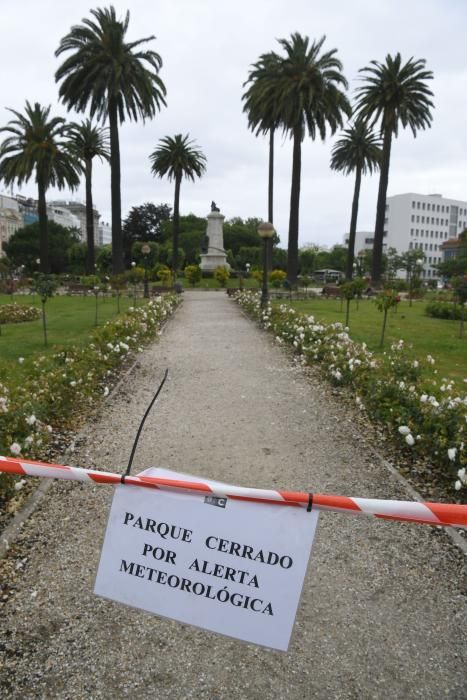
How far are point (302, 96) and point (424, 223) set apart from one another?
10195cm

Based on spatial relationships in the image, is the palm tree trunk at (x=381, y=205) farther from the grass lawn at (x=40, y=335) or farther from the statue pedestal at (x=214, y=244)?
the grass lawn at (x=40, y=335)

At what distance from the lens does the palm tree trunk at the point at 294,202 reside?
3250 centimetres

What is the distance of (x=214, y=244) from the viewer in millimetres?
43094

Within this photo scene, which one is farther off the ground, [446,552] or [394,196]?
[394,196]

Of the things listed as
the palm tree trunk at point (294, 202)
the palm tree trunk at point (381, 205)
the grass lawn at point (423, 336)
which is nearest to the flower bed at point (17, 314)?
the grass lawn at point (423, 336)

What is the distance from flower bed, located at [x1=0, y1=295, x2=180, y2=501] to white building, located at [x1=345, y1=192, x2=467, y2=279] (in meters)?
117

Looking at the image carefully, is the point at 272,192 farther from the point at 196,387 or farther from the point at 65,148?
the point at 196,387

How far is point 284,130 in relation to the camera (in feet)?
115

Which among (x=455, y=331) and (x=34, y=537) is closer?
(x=34, y=537)

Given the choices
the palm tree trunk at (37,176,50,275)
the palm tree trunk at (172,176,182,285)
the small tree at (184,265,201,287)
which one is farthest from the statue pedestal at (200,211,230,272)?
the palm tree trunk at (37,176,50,275)

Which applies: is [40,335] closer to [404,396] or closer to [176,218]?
[404,396]

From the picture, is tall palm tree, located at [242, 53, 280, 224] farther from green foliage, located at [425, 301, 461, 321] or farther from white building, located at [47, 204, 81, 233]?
white building, located at [47, 204, 81, 233]

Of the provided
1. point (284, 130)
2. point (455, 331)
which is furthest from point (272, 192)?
point (455, 331)

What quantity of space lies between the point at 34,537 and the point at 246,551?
232cm
